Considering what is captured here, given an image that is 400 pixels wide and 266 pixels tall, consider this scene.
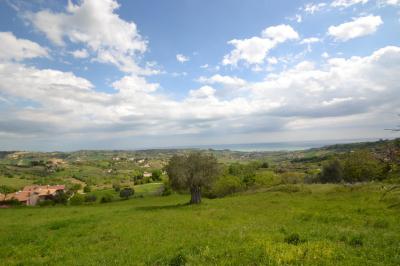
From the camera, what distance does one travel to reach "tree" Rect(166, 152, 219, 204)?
45.5 meters

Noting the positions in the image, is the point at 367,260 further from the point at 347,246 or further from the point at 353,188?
the point at 353,188

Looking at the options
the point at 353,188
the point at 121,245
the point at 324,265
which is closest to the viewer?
the point at 324,265

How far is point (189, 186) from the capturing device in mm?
46438

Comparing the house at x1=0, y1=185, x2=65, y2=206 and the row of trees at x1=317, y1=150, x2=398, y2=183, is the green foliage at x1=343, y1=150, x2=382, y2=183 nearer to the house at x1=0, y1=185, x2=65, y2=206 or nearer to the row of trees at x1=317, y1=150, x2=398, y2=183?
the row of trees at x1=317, y1=150, x2=398, y2=183

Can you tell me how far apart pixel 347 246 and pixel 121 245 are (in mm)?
12285

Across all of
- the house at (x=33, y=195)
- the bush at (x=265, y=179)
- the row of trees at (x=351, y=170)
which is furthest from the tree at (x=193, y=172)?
the house at (x=33, y=195)

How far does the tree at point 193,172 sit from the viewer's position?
45469 millimetres

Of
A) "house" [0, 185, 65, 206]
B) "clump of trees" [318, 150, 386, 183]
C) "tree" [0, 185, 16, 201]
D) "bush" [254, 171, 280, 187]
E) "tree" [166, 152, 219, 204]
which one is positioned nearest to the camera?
"tree" [166, 152, 219, 204]

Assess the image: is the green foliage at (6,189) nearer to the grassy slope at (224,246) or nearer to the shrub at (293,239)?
the grassy slope at (224,246)

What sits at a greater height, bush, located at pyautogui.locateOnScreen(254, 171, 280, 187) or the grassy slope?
the grassy slope

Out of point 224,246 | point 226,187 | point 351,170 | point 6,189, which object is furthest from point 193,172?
point 6,189

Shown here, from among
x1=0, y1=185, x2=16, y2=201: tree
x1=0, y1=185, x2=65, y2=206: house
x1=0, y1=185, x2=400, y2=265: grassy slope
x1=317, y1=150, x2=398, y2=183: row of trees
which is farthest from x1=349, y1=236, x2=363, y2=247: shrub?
x1=0, y1=185, x2=16, y2=201: tree

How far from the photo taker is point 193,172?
45.9 meters

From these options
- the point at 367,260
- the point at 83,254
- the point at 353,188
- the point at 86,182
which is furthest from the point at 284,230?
the point at 86,182
